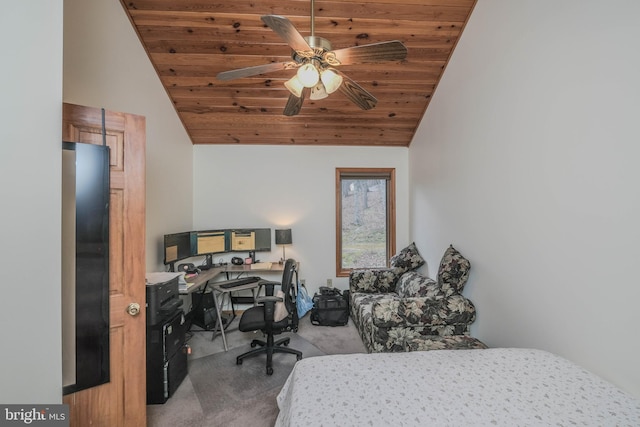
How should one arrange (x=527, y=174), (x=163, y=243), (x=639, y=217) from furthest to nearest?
(x=163, y=243), (x=527, y=174), (x=639, y=217)

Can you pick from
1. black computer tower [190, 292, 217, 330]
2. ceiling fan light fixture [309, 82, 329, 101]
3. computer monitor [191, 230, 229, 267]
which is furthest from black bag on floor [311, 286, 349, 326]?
ceiling fan light fixture [309, 82, 329, 101]

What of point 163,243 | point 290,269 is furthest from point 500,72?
point 163,243

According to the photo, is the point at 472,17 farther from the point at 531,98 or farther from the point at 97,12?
the point at 97,12

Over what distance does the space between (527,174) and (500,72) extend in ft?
3.00

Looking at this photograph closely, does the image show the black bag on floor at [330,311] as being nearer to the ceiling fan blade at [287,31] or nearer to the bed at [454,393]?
the bed at [454,393]

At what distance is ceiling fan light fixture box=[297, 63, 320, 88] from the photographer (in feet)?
5.47

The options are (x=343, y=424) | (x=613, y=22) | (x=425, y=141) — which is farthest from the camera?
(x=425, y=141)

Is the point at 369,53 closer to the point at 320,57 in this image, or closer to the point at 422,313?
the point at 320,57

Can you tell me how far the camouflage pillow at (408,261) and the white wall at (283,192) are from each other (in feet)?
1.43

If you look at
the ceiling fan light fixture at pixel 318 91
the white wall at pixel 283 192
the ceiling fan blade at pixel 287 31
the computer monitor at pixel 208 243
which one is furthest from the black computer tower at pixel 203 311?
the ceiling fan blade at pixel 287 31

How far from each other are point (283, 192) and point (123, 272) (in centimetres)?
275

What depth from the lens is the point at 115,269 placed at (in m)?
1.46

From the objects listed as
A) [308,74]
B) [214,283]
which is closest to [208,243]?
[214,283]

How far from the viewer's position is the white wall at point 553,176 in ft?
4.11
